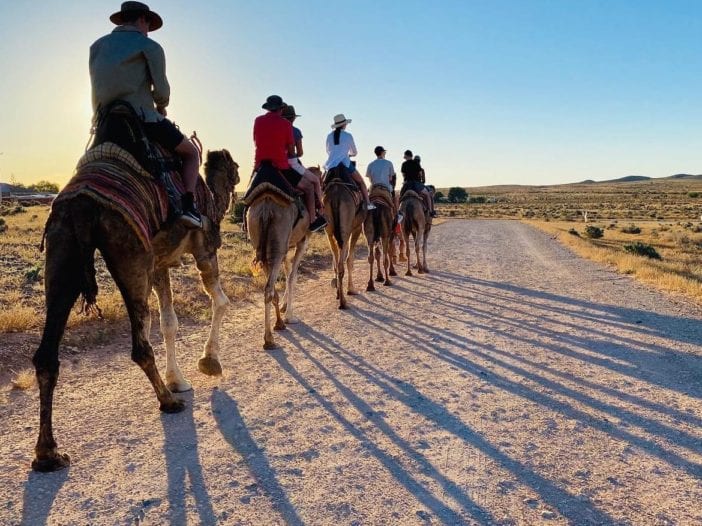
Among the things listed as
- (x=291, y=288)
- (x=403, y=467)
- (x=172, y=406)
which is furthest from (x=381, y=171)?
(x=403, y=467)

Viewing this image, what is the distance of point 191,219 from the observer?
5336 mm

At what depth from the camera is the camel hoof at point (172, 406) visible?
5.13 meters

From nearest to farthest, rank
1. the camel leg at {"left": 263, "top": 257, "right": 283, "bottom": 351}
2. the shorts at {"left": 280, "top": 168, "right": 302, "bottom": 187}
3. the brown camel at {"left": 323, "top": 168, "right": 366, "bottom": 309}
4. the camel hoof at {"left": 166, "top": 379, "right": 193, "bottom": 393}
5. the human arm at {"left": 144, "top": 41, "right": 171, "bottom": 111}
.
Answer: the human arm at {"left": 144, "top": 41, "right": 171, "bottom": 111}, the camel hoof at {"left": 166, "top": 379, "right": 193, "bottom": 393}, the camel leg at {"left": 263, "top": 257, "right": 283, "bottom": 351}, the shorts at {"left": 280, "top": 168, "right": 302, "bottom": 187}, the brown camel at {"left": 323, "top": 168, "right": 366, "bottom": 309}

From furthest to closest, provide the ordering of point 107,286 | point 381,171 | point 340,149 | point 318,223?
point 381,171
point 107,286
point 340,149
point 318,223

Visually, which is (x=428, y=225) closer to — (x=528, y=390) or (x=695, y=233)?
(x=528, y=390)

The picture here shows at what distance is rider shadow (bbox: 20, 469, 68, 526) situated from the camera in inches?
136

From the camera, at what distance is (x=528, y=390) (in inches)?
223

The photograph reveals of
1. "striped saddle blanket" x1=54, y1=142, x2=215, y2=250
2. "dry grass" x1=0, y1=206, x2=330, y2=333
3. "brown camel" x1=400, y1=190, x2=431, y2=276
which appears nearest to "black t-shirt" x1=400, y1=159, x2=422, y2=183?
"brown camel" x1=400, y1=190, x2=431, y2=276

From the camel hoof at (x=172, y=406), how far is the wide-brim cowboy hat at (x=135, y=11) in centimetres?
360

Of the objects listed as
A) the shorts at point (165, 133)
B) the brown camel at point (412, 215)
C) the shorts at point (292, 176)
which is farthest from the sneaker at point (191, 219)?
the brown camel at point (412, 215)

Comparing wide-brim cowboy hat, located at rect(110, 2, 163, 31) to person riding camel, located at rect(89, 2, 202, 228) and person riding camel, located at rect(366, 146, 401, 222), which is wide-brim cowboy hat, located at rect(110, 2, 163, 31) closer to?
person riding camel, located at rect(89, 2, 202, 228)

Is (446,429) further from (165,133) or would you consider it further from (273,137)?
(273,137)

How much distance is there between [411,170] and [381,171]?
5.70 feet

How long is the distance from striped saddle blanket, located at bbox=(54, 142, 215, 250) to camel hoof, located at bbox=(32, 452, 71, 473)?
5.70 feet
